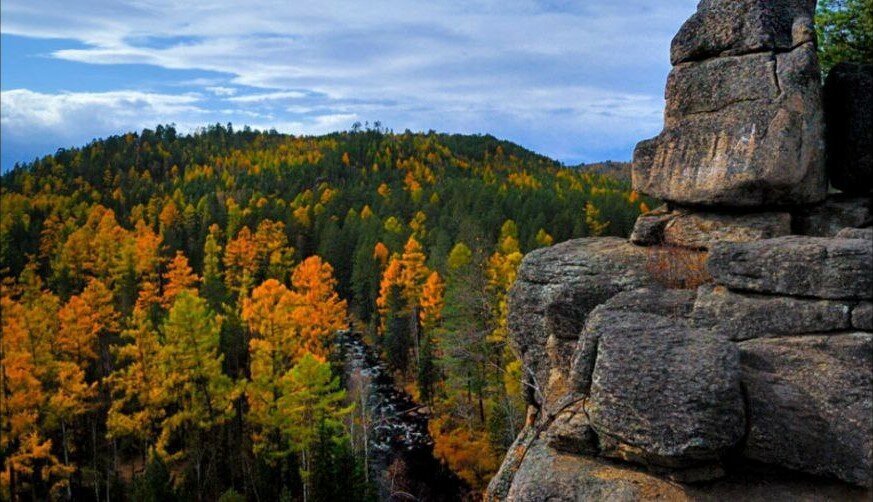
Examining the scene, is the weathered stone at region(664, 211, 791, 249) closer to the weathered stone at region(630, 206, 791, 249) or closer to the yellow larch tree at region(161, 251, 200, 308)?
the weathered stone at region(630, 206, 791, 249)

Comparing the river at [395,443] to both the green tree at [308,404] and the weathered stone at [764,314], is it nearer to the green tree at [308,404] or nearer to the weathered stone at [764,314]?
the green tree at [308,404]

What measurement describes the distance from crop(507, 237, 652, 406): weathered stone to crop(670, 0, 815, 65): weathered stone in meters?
5.14

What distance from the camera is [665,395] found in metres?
9.46

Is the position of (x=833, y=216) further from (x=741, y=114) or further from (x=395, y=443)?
(x=395, y=443)

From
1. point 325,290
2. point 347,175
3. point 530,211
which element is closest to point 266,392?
point 325,290

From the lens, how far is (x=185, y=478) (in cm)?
2956

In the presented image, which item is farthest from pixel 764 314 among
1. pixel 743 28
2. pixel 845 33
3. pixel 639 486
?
pixel 845 33

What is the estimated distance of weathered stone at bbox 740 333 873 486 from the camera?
918cm

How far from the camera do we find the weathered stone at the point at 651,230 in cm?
1521

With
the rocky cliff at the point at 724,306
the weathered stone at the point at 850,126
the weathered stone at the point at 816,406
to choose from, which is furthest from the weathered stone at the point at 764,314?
the weathered stone at the point at 850,126

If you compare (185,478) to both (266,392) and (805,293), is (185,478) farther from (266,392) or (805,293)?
(805,293)

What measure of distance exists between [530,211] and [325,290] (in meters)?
51.7

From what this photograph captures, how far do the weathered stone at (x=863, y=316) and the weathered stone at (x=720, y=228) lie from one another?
3.62 meters

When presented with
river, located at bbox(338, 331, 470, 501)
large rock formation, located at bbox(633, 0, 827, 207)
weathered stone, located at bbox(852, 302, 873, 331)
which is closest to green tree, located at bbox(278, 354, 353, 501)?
river, located at bbox(338, 331, 470, 501)
